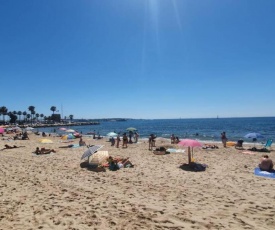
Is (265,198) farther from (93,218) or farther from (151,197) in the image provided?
(93,218)

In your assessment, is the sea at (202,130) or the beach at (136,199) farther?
the sea at (202,130)

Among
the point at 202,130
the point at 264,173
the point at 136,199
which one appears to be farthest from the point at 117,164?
the point at 202,130

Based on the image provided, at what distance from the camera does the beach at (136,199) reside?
655 cm

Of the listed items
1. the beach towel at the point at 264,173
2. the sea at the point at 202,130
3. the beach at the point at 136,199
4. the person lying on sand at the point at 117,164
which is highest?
the person lying on sand at the point at 117,164

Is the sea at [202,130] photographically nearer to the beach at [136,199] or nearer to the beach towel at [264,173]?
the beach towel at [264,173]

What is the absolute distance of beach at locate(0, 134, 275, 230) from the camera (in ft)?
21.5

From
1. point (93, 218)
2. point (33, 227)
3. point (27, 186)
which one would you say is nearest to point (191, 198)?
point (93, 218)

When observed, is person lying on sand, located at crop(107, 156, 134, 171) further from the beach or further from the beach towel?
the beach towel

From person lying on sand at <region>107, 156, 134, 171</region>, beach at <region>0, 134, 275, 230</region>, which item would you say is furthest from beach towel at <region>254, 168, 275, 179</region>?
person lying on sand at <region>107, 156, 134, 171</region>

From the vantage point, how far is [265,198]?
8508mm

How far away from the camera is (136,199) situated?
8.51 metres

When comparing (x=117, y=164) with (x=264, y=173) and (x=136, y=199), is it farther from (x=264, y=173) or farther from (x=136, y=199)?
(x=264, y=173)

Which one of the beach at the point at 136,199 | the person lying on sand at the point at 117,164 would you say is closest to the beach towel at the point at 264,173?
the beach at the point at 136,199

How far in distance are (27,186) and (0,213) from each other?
3114 mm
